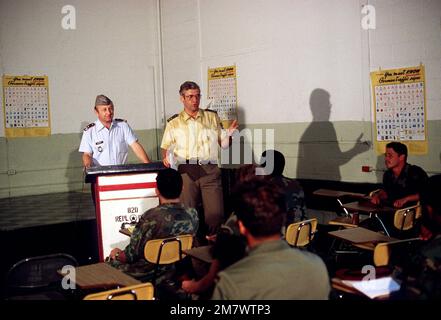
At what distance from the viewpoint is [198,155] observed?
5.42 meters

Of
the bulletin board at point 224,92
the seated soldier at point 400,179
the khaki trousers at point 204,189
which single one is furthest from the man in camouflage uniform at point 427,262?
the bulletin board at point 224,92

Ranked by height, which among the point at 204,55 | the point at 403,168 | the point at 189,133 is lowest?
the point at 403,168

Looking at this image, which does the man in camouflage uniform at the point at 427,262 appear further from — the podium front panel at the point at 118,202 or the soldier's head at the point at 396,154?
the podium front panel at the point at 118,202

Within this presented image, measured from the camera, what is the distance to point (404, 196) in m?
4.62

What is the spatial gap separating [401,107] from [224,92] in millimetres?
3329

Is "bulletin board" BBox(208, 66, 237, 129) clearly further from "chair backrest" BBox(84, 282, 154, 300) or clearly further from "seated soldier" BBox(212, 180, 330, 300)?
"seated soldier" BBox(212, 180, 330, 300)

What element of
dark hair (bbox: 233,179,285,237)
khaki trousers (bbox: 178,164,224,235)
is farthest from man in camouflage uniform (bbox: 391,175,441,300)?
khaki trousers (bbox: 178,164,224,235)

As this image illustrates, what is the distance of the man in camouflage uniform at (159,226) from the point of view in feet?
10.4

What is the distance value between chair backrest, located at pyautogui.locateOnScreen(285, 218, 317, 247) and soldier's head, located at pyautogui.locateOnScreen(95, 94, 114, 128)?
2433mm

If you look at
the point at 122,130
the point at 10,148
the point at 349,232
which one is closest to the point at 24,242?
the point at 122,130

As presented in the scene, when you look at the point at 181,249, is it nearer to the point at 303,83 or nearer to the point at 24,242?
the point at 24,242

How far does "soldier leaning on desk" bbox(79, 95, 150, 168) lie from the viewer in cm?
509
